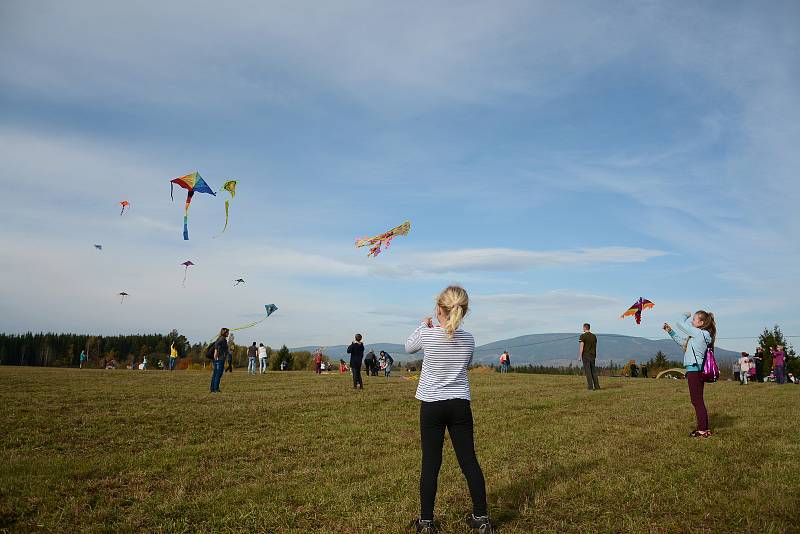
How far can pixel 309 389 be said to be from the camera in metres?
21.6

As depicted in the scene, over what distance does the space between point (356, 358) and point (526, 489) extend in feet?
50.9

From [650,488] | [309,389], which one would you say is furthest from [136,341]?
[650,488]

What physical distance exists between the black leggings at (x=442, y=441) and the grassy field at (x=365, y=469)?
54cm

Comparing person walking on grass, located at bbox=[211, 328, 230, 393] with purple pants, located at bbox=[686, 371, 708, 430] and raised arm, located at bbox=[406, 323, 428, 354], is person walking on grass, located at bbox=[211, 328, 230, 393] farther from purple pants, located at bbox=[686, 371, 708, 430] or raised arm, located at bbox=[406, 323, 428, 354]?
raised arm, located at bbox=[406, 323, 428, 354]

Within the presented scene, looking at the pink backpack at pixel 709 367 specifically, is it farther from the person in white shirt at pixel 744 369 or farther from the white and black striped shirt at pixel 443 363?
the person in white shirt at pixel 744 369

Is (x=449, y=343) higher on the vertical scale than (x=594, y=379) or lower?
higher

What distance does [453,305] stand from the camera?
18.5 feet

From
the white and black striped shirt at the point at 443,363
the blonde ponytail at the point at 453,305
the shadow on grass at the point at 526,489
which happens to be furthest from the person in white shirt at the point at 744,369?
the blonde ponytail at the point at 453,305

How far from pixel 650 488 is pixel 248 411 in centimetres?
1076

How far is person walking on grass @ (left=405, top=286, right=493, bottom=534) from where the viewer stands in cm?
545

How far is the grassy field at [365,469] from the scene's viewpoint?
614 centimetres

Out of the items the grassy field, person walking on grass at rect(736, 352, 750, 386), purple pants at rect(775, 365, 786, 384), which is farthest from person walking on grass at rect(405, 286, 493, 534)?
purple pants at rect(775, 365, 786, 384)

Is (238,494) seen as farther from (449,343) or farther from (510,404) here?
(510,404)

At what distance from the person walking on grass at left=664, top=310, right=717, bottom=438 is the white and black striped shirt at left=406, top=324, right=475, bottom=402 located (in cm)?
697
